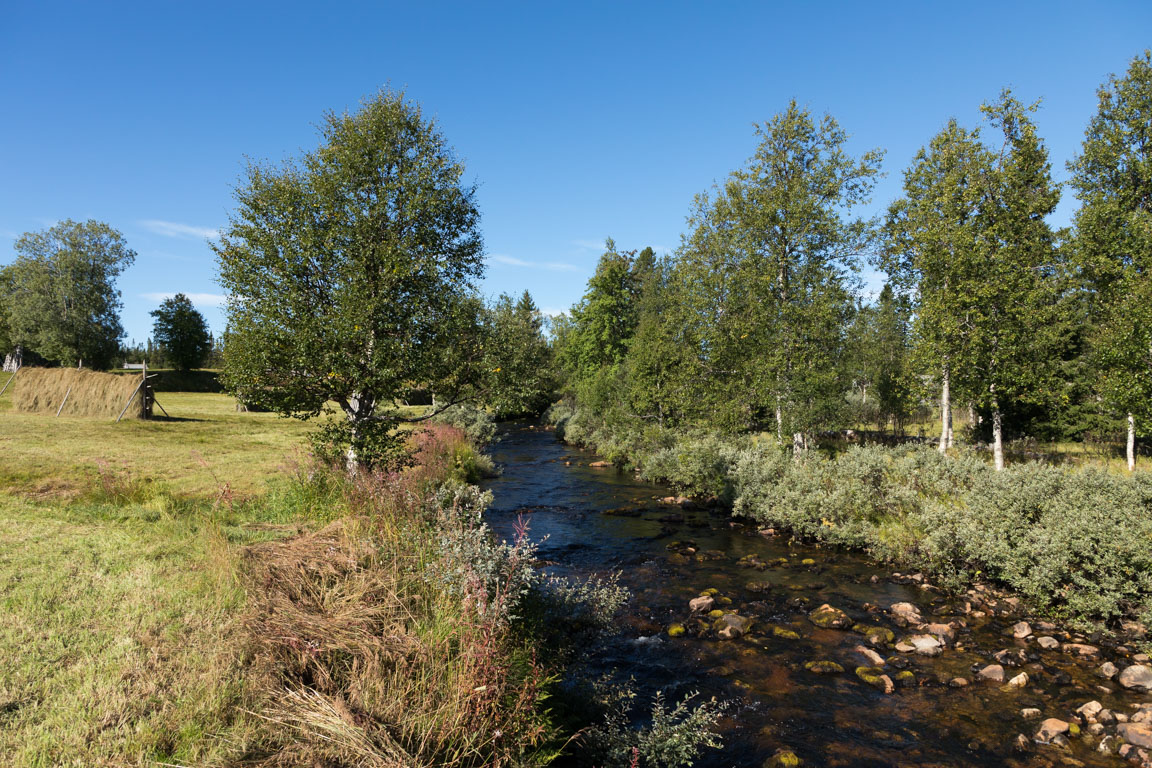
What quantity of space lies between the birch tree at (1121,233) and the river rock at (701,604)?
15.5 meters

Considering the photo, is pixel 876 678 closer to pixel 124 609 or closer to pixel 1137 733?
pixel 1137 733

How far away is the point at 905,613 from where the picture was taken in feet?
33.8

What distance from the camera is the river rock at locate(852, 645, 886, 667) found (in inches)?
340

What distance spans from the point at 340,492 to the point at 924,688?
10.7m

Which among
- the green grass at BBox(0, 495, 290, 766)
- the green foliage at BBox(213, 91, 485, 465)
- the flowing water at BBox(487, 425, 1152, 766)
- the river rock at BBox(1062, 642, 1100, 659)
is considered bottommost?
the flowing water at BBox(487, 425, 1152, 766)

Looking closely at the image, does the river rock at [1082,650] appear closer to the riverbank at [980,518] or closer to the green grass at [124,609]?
the riverbank at [980,518]

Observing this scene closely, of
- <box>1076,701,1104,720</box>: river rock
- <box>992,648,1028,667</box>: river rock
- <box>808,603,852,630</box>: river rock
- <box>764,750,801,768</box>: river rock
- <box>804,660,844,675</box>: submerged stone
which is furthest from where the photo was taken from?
<box>808,603,852,630</box>: river rock

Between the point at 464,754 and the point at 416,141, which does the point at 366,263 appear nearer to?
the point at 416,141

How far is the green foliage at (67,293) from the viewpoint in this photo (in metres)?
53.6

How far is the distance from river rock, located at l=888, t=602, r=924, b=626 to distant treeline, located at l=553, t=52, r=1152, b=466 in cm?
976

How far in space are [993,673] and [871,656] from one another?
1.65m

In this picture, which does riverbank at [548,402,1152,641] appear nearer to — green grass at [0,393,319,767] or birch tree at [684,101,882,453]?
birch tree at [684,101,882,453]

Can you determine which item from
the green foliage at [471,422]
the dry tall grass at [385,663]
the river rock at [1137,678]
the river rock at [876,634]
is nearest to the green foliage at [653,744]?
the dry tall grass at [385,663]

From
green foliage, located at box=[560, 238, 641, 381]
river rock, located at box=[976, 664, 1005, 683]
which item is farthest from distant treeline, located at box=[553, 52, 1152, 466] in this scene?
green foliage, located at box=[560, 238, 641, 381]
